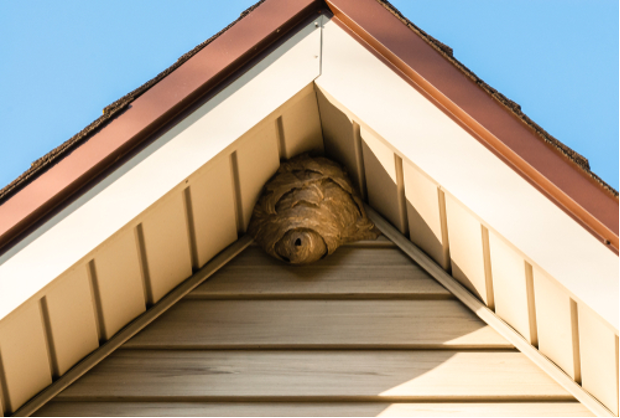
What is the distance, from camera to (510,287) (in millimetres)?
2057

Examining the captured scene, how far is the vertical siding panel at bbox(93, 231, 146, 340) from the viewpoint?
2008 millimetres

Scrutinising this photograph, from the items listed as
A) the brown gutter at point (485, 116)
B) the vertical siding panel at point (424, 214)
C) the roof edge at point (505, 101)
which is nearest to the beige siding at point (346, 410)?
the vertical siding panel at point (424, 214)

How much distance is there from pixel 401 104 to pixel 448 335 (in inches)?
35.5

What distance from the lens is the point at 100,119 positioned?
188 centimetres

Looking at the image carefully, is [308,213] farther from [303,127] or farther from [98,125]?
[98,125]

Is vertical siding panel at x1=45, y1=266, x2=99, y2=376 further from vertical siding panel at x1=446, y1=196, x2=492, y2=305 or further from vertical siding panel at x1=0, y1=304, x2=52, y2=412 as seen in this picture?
vertical siding panel at x1=446, y1=196, x2=492, y2=305

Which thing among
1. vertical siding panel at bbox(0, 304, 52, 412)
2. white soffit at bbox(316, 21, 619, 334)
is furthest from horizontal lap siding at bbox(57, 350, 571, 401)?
white soffit at bbox(316, 21, 619, 334)

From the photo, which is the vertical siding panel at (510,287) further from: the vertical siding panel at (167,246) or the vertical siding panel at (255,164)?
the vertical siding panel at (167,246)

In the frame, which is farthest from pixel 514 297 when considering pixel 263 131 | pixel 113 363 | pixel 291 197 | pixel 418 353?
pixel 113 363

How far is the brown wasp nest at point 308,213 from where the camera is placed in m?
2.35

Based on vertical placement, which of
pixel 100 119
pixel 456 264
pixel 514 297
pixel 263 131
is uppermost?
pixel 263 131

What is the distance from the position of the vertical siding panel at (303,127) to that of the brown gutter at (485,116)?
0.34 metres

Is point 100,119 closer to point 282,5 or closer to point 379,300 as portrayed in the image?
point 282,5

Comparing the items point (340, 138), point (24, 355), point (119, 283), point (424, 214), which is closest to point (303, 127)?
point (340, 138)
